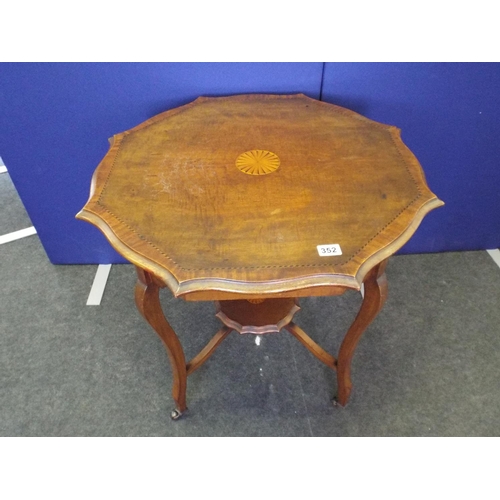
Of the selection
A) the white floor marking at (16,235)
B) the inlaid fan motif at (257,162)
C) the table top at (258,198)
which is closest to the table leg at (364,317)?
the table top at (258,198)

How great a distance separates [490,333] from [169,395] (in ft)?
3.37

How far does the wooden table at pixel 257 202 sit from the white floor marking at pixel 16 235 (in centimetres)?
99

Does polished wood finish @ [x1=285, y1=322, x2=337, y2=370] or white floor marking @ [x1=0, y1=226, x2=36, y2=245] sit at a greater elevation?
polished wood finish @ [x1=285, y1=322, x2=337, y2=370]

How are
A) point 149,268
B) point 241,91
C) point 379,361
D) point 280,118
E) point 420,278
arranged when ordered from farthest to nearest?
point 420,278
point 379,361
point 241,91
point 280,118
point 149,268

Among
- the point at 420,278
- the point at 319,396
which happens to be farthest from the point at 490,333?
the point at 319,396

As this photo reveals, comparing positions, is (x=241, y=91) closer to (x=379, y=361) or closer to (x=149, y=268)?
(x=149, y=268)

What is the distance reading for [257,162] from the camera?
91 cm

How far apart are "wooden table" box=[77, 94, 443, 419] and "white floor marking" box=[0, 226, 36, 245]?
99 cm

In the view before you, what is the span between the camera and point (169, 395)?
1229 mm

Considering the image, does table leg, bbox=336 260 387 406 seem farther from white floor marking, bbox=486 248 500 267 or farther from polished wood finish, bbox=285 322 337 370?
white floor marking, bbox=486 248 500 267

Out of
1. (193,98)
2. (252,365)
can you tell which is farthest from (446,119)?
(252,365)

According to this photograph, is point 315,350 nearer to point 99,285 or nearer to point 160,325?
point 160,325

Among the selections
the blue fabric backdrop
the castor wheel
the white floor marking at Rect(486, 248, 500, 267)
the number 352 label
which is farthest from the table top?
the white floor marking at Rect(486, 248, 500, 267)

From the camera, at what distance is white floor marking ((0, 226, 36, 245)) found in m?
1.71
